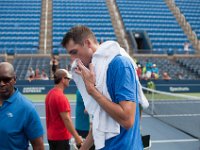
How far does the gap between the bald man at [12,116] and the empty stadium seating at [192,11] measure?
27005mm

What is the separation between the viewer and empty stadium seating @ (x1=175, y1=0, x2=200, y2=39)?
97.6 feet

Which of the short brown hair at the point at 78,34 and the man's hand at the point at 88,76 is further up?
the short brown hair at the point at 78,34

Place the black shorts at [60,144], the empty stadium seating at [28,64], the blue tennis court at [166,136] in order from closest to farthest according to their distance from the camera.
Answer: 1. the black shorts at [60,144]
2. the blue tennis court at [166,136]
3. the empty stadium seating at [28,64]

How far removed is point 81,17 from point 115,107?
27.7 m

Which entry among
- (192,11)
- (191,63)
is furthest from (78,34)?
(192,11)

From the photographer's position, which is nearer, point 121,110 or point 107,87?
point 121,110

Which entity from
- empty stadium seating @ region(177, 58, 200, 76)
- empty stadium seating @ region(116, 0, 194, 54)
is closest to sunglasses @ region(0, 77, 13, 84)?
empty stadium seating @ region(177, 58, 200, 76)

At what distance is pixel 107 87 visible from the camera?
2.19 m

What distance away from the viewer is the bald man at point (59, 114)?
184 inches

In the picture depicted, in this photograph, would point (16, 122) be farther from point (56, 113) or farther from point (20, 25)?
point (20, 25)

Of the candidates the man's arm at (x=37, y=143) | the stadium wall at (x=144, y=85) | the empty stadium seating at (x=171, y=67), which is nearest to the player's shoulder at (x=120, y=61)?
the man's arm at (x=37, y=143)

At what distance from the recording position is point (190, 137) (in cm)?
831

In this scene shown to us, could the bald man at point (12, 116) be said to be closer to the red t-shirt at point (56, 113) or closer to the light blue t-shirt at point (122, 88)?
the light blue t-shirt at point (122, 88)

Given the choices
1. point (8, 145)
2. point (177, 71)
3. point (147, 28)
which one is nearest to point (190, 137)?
point (8, 145)
